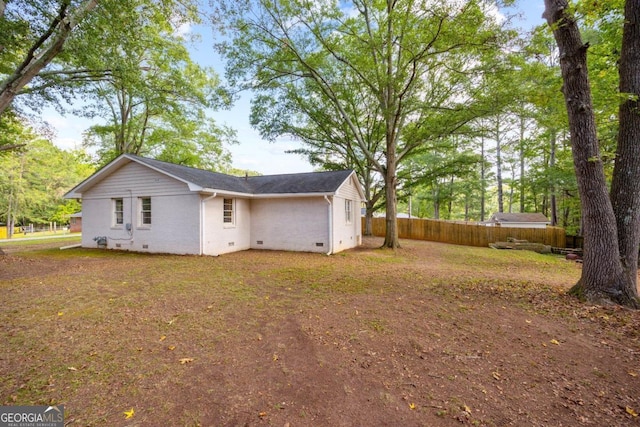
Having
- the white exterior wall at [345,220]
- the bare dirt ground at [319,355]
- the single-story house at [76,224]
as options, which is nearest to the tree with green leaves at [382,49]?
the white exterior wall at [345,220]

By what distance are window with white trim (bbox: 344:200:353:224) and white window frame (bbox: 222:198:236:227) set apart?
538 cm

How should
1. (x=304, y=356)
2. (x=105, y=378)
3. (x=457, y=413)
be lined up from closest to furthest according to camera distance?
(x=457, y=413)
(x=105, y=378)
(x=304, y=356)

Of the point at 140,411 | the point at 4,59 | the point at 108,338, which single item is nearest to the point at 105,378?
the point at 140,411

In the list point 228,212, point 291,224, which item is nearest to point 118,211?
point 228,212

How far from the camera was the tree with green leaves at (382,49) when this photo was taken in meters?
8.10

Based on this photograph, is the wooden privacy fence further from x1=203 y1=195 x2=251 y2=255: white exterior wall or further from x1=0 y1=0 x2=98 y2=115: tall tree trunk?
x1=0 y1=0 x2=98 y2=115: tall tree trunk

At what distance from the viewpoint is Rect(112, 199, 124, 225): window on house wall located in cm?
1194

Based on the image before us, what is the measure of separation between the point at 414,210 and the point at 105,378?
46.9m

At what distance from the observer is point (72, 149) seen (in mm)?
27297

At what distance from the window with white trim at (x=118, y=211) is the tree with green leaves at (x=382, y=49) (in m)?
7.63

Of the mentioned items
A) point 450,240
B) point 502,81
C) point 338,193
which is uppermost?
point 502,81

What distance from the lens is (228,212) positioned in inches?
469

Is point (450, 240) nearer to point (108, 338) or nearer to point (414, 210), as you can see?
point (108, 338)

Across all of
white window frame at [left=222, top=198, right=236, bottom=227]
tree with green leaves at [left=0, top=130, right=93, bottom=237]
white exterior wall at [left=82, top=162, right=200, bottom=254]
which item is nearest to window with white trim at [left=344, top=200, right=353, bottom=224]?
white window frame at [left=222, top=198, right=236, bottom=227]
